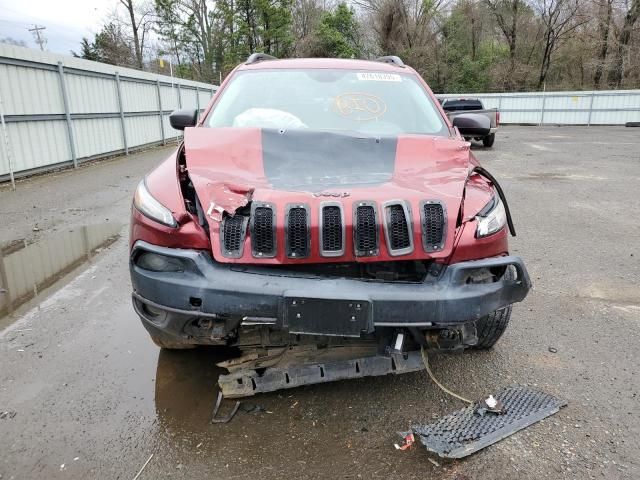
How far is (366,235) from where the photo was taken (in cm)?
221

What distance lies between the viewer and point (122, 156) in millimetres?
13789

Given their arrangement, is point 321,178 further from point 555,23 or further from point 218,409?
point 555,23

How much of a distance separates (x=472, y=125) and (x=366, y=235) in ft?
6.51

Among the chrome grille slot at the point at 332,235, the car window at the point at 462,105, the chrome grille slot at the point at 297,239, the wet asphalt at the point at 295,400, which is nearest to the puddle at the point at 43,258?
the wet asphalt at the point at 295,400

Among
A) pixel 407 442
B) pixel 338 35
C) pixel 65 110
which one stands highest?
pixel 338 35

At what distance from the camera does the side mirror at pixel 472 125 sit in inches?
147

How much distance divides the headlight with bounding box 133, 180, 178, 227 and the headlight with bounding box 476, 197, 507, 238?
146 cm

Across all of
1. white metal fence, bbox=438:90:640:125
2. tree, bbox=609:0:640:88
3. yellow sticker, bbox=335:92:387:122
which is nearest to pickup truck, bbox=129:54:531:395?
yellow sticker, bbox=335:92:387:122

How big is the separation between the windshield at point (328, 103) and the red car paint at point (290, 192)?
43 cm

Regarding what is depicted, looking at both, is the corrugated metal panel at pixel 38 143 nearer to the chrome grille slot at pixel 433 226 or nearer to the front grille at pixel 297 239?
the front grille at pixel 297 239

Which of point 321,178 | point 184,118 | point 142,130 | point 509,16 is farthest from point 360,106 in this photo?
point 509,16

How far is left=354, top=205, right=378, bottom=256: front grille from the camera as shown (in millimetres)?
2207

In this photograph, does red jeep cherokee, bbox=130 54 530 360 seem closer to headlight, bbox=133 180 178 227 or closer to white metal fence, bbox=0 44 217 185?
headlight, bbox=133 180 178 227

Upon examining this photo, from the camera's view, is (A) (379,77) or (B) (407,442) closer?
(B) (407,442)
